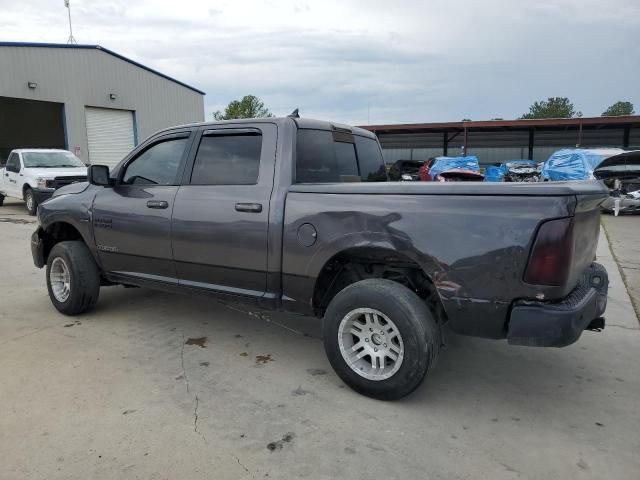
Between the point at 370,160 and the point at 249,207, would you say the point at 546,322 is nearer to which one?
the point at 249,207

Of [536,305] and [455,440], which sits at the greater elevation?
[536,305]

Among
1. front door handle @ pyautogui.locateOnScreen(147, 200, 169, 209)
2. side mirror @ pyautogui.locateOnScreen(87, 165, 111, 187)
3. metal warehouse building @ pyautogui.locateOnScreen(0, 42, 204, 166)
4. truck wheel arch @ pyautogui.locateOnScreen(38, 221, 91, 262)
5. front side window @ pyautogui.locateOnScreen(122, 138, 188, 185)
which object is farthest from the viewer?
metal warehouse building @ pyautogui.locateOnScreen(0, 42, 204, 166)

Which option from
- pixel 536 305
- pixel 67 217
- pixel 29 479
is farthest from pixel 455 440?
pixel 67 217

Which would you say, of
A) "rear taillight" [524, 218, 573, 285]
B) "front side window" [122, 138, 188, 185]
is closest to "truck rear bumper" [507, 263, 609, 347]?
"rear taillight" [524, 218, 573, 285]

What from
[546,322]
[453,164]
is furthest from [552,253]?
[453,164]

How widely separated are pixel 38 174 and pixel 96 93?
10.2 meters

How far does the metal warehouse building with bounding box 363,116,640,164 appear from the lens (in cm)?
3203

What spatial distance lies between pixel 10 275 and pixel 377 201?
18.8ft

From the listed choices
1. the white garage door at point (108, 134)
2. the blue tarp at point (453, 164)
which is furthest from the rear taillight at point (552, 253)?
the white garage door at point (108, 134)

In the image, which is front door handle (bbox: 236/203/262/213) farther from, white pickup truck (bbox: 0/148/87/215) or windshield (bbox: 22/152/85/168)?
windshield (bbox: 22/152/85/168)

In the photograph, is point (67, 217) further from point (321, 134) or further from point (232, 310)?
point (321, 134)

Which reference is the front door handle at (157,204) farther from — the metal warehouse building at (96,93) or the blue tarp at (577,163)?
the metal warehouse building at (96,93)

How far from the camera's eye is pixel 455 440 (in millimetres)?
2730

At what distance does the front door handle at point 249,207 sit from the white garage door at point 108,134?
20776 millimetres
